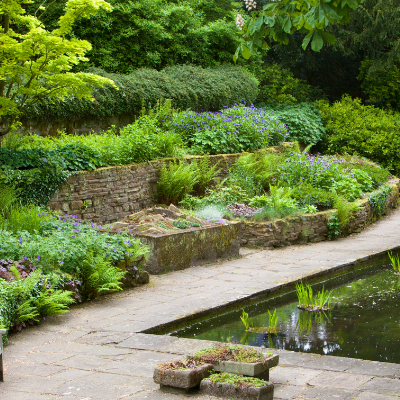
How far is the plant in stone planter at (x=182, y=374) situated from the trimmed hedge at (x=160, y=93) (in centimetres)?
832

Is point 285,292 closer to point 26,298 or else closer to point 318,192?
point 26,298

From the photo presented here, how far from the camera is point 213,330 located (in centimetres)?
588

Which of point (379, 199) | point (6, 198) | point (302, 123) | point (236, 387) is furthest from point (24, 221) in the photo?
point (302, 123)

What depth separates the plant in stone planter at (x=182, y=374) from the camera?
3.85 meters

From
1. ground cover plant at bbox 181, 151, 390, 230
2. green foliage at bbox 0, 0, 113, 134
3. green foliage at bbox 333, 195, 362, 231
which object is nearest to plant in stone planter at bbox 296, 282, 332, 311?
ground cover plant at bbox 181, 151, 390, 230

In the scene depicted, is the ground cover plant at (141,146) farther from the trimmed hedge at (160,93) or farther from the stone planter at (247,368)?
the stone planter at (247,368)

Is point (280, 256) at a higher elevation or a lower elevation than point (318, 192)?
lower

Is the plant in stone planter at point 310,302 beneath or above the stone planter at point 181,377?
beneath

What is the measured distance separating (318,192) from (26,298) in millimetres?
6927

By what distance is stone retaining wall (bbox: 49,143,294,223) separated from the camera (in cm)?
924

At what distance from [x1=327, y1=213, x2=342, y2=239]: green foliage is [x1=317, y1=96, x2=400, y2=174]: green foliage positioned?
20.8 ft

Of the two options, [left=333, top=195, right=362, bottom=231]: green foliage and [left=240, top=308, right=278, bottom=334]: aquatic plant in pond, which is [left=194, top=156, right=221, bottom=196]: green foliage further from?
[left=240, top=308, right=278, bottom=334]: aquatic plant in pond

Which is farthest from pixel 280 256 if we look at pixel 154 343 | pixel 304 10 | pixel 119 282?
pixel 304 10

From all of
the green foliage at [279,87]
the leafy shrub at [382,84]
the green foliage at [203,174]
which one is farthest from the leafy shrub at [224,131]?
the leafy shrub at [382,84]
